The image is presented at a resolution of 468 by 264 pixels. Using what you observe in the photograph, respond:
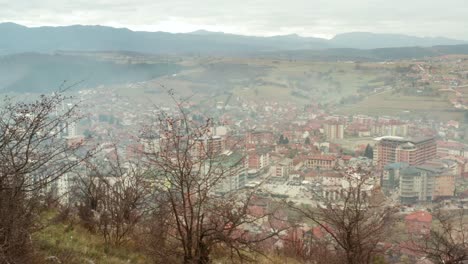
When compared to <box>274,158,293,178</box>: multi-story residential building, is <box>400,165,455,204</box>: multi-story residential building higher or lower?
lower

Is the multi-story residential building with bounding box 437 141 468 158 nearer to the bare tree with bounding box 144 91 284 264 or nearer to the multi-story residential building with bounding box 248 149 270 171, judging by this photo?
the multi-story residential building with bounding box 248 149 270 171

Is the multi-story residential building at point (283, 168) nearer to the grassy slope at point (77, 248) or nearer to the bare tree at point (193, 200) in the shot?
the grassy slope at point (77, 248)

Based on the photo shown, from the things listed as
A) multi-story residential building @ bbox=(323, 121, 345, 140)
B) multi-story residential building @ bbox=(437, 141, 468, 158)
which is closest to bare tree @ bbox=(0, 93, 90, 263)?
multi-story residential building @ bbox=(437, 141, 468, 158)

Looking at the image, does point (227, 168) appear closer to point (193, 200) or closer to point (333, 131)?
point (193, 200)

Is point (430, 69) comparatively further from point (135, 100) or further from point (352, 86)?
point (135, 100)

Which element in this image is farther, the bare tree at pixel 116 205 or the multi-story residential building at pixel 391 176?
the multi-story residential building at pixel 391 176

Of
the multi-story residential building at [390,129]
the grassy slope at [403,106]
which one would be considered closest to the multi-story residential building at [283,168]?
the multi-story residential building at [390,129]
